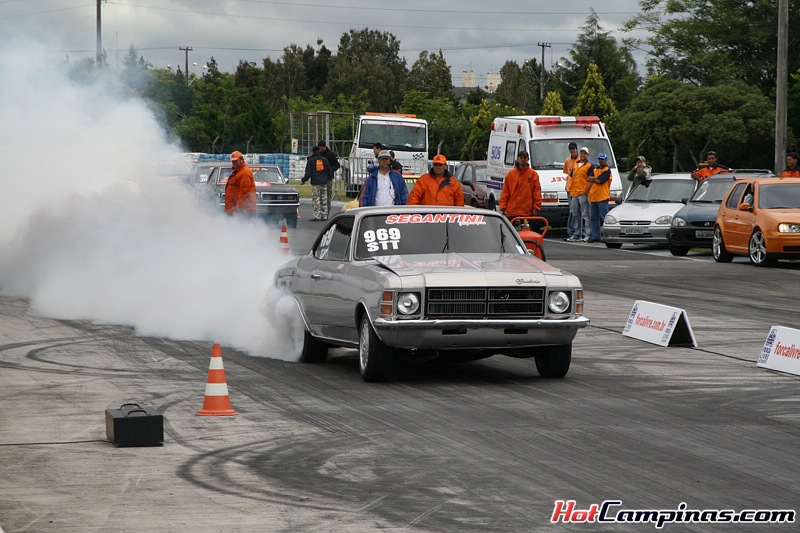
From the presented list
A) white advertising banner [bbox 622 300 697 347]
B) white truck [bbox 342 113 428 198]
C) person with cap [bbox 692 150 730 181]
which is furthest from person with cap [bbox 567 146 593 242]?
white advertising banner [bbox 622 300 697 347]

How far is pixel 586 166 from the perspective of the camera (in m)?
30.1


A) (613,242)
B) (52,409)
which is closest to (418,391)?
(52,409)

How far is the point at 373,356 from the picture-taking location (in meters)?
10.7

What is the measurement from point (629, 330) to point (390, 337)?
4697mm

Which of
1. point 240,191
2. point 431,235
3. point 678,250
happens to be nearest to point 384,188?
point 240,191

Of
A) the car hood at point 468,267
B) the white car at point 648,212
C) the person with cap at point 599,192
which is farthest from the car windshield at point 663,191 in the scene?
the car hood at point 468,267

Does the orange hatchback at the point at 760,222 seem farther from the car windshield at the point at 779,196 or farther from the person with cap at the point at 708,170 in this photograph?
the person with cap at the point at 708,170

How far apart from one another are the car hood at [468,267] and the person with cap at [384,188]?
A: 654cm

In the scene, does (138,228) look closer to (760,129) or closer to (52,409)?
(52,409)

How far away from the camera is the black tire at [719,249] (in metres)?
25.1

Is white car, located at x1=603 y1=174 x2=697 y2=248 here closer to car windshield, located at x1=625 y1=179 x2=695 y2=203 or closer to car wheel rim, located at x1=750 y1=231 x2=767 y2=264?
car windshield, located at x1=625 y1=179 x2=695 y2=203

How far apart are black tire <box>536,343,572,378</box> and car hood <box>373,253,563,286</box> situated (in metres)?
0.64

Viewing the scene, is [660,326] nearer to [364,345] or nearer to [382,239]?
[382,239]

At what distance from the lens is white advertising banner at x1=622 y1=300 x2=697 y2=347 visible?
13617 mm
